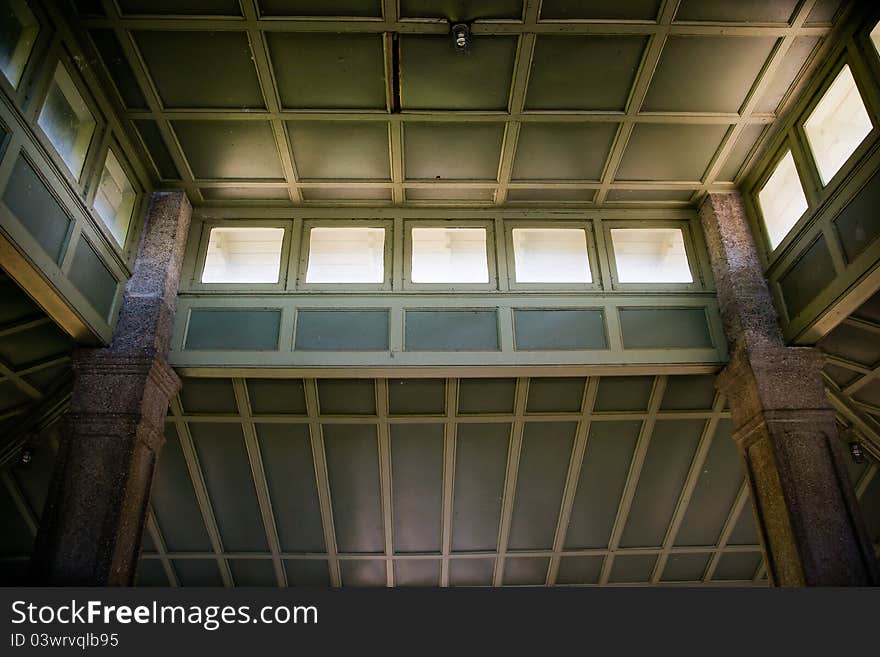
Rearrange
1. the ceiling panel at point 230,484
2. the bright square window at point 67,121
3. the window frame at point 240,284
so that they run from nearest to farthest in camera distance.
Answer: the bright square window at point 67,121 < the window frame at point 240,284 < the ceiling panel at point 230,484

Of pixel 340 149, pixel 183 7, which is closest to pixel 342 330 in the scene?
pixel 340 149

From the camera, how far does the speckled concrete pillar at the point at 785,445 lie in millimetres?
6090

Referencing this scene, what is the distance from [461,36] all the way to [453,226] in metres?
2.52

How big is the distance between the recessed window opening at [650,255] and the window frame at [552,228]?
275 millimetres

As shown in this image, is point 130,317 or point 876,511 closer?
point 130,317

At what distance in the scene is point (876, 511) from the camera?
30.7 ft

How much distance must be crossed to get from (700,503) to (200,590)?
7.43 m

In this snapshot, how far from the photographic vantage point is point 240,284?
320 inches

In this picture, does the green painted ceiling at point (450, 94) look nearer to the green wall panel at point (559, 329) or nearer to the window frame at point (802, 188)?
the window frame at point (802, 188)

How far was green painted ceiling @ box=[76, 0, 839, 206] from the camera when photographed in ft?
21.3

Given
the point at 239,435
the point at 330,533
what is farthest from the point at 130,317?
the point at 330,533

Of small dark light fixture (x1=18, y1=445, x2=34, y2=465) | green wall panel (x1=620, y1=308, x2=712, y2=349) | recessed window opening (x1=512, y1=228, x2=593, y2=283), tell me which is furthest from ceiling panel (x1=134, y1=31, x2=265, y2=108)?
green wall panel (x1=620, y1=308, x2=712, y2=349)

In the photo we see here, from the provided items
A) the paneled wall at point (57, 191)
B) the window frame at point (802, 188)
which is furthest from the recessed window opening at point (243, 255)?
the window frame at point (802, 188)

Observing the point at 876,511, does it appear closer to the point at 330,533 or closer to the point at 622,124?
the point at 622,124
